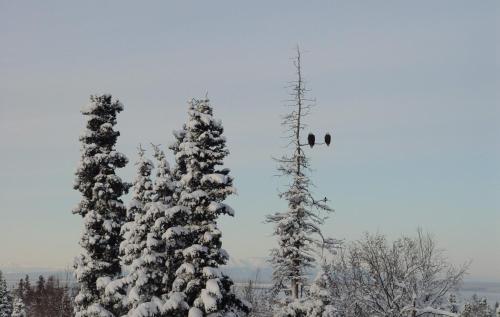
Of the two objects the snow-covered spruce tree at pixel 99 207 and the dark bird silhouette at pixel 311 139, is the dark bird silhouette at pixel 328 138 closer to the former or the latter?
the dark bird silhouette at pixel 311 139

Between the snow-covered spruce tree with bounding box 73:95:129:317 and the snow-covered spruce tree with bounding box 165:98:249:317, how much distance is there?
5109 millimetres

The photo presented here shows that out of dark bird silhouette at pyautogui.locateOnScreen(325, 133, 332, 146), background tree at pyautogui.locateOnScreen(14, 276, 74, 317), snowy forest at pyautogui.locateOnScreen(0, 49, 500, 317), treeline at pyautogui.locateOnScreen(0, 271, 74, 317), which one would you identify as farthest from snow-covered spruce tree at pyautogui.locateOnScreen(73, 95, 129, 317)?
background tree at pyautogui.locateOnScreen(14, 276, 74, 317)

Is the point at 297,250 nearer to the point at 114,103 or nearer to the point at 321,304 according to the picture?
the point at 321,304

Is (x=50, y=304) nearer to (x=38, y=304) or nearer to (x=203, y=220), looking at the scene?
(x=38, y=304)

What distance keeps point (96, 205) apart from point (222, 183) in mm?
8456

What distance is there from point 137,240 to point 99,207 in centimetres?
298

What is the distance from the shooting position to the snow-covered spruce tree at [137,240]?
2795cm

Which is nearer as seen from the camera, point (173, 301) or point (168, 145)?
point (173, 301)

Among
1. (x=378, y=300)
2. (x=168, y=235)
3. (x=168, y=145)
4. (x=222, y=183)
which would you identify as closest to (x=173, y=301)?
(x=168, y=235)

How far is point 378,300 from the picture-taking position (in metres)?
36.1

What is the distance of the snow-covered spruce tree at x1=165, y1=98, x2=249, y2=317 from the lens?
83.7ft

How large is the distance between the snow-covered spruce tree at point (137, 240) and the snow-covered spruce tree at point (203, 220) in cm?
256

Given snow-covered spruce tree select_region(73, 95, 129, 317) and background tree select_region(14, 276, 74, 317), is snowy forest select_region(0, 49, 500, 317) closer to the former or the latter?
snow-covered spruce tree select_region(73, 95, 129, 317)

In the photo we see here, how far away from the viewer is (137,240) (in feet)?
97.3
